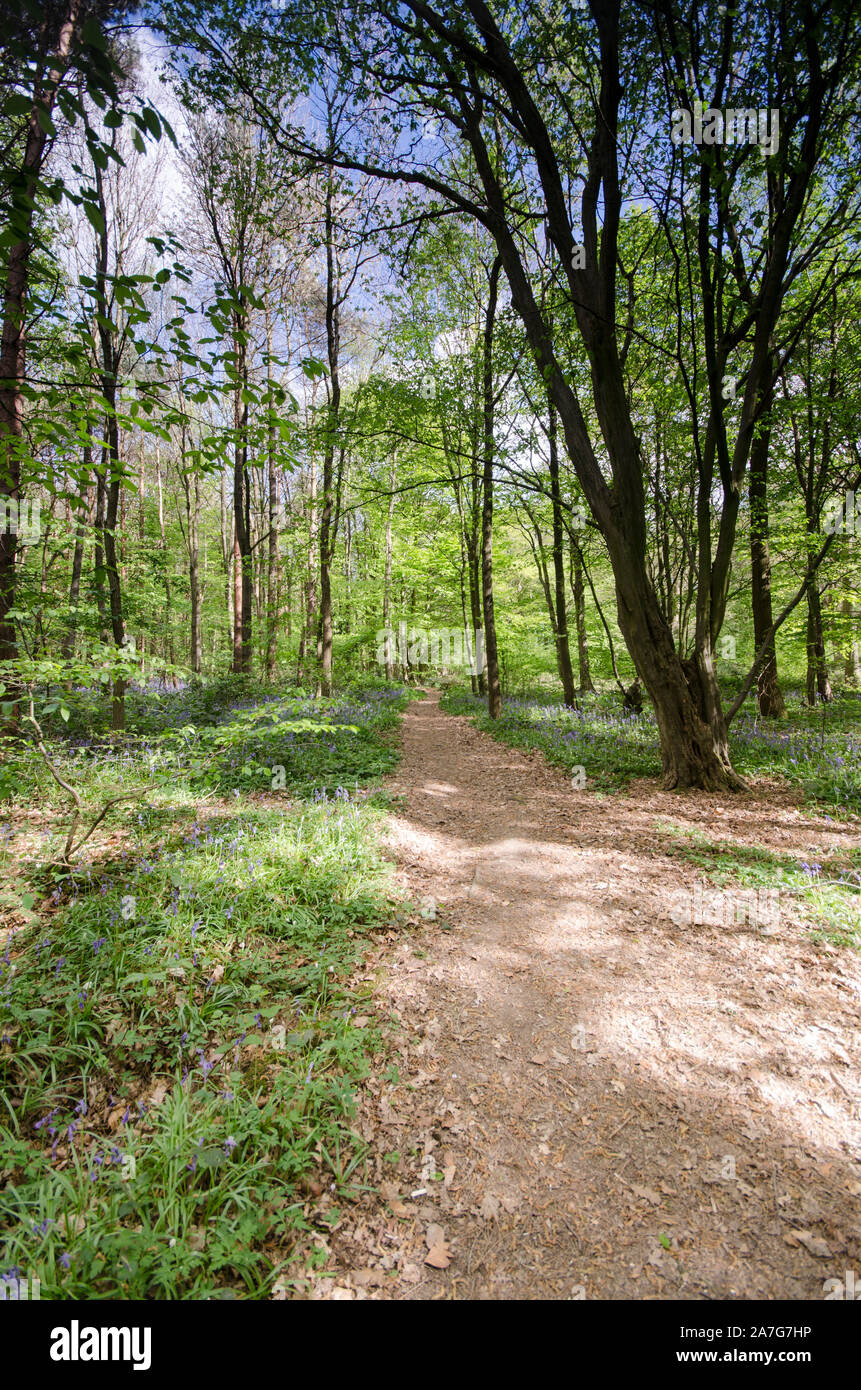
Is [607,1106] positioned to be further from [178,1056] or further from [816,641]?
[816,641]

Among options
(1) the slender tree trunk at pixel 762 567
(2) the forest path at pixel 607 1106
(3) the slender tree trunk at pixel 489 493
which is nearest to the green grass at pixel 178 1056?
(2) the forest path at pixel 607 1106

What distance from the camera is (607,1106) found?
97.8 inches

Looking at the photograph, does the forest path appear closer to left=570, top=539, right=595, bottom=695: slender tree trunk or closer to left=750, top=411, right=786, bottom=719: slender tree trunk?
left=750, top=411, right=786, bottom=719: slender tree trunk

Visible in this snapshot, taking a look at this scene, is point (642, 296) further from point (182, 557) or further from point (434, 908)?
point (182, 557)

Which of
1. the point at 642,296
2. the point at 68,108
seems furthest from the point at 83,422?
the point at 642,296

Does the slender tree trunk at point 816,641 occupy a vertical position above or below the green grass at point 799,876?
above

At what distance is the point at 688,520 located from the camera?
464 inches

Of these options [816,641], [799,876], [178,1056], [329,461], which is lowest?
[178,1056]

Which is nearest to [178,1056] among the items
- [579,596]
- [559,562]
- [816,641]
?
[816,641]

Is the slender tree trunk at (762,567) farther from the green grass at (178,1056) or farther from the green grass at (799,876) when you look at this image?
the green grass at (178,1056)

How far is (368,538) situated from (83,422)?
878 inches

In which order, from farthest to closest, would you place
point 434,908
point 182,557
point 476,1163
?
point 182,557
point 434,908
point 476,1163

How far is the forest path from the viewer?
6.13 ft

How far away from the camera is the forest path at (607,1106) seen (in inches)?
73.5
